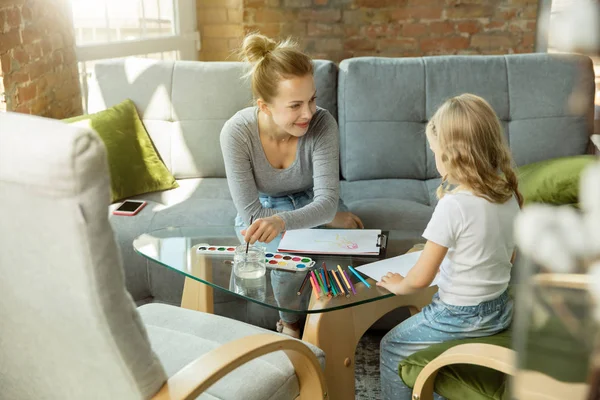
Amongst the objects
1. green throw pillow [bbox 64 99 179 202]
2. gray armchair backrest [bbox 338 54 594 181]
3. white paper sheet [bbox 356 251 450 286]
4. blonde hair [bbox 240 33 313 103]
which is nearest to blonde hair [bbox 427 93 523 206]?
white paper sheet [bbox 356 251 450 286]

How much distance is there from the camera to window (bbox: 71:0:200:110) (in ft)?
11.6

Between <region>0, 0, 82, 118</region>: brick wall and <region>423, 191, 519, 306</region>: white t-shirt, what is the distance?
197 centimetres

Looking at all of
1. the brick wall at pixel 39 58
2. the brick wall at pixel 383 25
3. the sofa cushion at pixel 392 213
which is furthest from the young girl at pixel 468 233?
the brick wall at pixel 383 25

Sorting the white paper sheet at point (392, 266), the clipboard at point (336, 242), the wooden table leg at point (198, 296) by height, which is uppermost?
the clipboard at point (336, 242)

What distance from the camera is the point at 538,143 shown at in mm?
2789

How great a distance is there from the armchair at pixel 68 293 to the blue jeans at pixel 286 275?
21cm

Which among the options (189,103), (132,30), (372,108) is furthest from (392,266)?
(132,30)

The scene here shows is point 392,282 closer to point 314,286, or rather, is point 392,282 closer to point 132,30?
point 314,286

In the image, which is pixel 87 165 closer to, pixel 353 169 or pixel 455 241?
pixel 455 241

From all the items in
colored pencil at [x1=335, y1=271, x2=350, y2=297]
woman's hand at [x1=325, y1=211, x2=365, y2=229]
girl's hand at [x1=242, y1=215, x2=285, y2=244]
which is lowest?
woman's hand at [x1=325, y1=211, x2=365, y2=229]

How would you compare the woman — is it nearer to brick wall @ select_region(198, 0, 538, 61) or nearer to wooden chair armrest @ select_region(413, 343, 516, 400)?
wooden chair armrest @ select_region(413, 343, 516, 400)

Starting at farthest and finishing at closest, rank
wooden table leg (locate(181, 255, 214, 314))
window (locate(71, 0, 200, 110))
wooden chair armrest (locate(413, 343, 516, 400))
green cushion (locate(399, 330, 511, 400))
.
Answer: window (locate(71, 0, 200, 110))
wooden table leg (locate(181, 255, 214, 314))
green cushion (locate(399, 330, 511, 400))
wooden chair armrest (locate(413, 343, 516, 400))

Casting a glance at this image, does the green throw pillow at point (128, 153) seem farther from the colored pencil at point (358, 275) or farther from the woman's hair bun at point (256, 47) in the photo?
the colored pencil at point (358, 275)

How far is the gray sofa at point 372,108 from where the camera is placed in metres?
2.79
